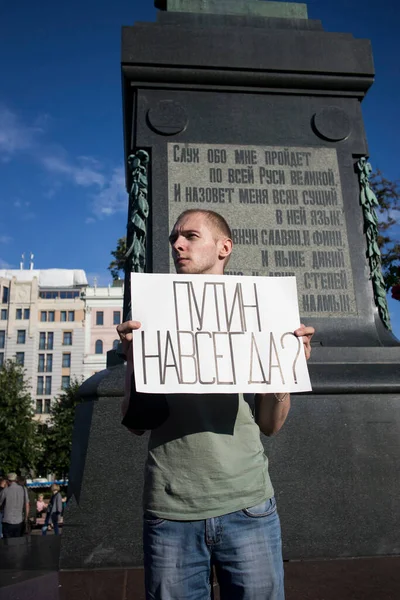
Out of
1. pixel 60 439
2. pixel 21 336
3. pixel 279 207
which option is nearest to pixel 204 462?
pixel 279 207

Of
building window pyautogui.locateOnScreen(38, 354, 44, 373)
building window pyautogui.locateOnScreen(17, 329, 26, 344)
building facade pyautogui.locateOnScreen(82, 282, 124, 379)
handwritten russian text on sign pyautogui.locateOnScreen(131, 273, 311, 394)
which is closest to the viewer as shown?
handwritten russian text on sign pyautogui.locateOnScreen(131, 273, 311, 394)

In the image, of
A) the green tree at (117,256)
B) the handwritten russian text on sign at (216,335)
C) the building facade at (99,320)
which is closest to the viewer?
the handwritten russian text on sign at (216,335)

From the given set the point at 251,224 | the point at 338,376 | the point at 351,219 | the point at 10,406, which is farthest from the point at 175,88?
the point at 10,406

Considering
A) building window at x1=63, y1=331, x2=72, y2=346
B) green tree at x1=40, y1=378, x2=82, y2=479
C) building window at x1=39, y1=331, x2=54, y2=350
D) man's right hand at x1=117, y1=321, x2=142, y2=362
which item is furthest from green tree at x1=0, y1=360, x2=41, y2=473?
man's right hand at x1=117, y1=321, x2=142, y2=362

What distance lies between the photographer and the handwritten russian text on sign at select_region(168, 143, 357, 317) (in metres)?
5.30

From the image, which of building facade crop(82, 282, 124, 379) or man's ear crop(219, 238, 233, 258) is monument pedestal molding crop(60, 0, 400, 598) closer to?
man's ear crop(219, 238, 233, 258)

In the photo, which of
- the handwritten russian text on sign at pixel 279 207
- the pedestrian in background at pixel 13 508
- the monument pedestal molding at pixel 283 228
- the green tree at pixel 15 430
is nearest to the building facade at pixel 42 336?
the green tree at pixel 15 430

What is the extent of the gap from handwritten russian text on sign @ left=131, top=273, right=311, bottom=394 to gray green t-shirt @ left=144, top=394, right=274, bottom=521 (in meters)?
0.09

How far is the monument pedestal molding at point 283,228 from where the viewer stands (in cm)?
408

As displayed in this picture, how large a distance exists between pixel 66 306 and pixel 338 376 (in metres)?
64.2

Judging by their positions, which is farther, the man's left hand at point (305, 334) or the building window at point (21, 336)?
the building window at point (21, 336)

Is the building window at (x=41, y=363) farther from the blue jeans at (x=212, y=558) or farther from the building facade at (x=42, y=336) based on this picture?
the blue jeans at (x=212, y=558)

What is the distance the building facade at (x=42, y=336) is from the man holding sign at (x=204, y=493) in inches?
2444

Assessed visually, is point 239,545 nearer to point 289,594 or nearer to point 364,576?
point 289,594
